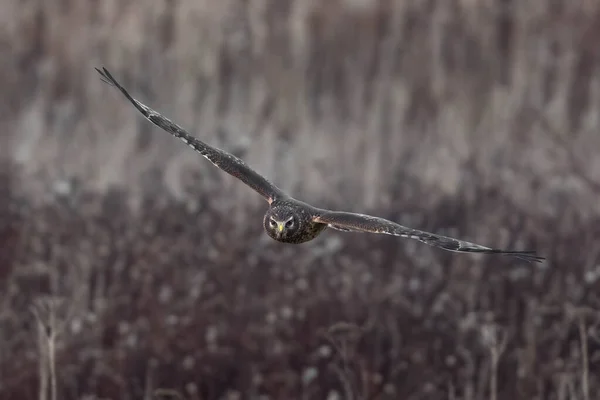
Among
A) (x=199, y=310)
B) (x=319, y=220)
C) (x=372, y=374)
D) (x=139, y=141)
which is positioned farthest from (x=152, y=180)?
(x=319, y=220)

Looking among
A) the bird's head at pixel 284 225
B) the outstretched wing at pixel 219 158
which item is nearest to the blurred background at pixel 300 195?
the bird's head at pixel 284 225

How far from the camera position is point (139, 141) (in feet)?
29.2

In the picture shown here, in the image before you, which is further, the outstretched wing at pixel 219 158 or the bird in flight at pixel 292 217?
the outstretched wing at pixel 219 158

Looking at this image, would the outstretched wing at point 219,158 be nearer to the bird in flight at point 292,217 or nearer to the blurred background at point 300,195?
the bird in flight at point 292,217

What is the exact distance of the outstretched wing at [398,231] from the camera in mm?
3826

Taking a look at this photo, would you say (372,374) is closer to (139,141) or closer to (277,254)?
(277,254)

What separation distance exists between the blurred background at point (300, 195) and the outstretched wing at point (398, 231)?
0.46 metres

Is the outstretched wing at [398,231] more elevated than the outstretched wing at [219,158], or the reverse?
the outstretched wing at [219,158]

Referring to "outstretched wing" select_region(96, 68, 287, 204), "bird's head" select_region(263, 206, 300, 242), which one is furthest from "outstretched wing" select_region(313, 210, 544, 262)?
"outstretched wing" select_region(96, 68, 287, 204)

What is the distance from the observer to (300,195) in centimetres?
820

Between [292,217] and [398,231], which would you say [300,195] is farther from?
[398,231]

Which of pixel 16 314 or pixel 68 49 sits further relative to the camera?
pixel 68 49

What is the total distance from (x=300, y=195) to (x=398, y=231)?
392cm

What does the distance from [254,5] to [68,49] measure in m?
1.68
